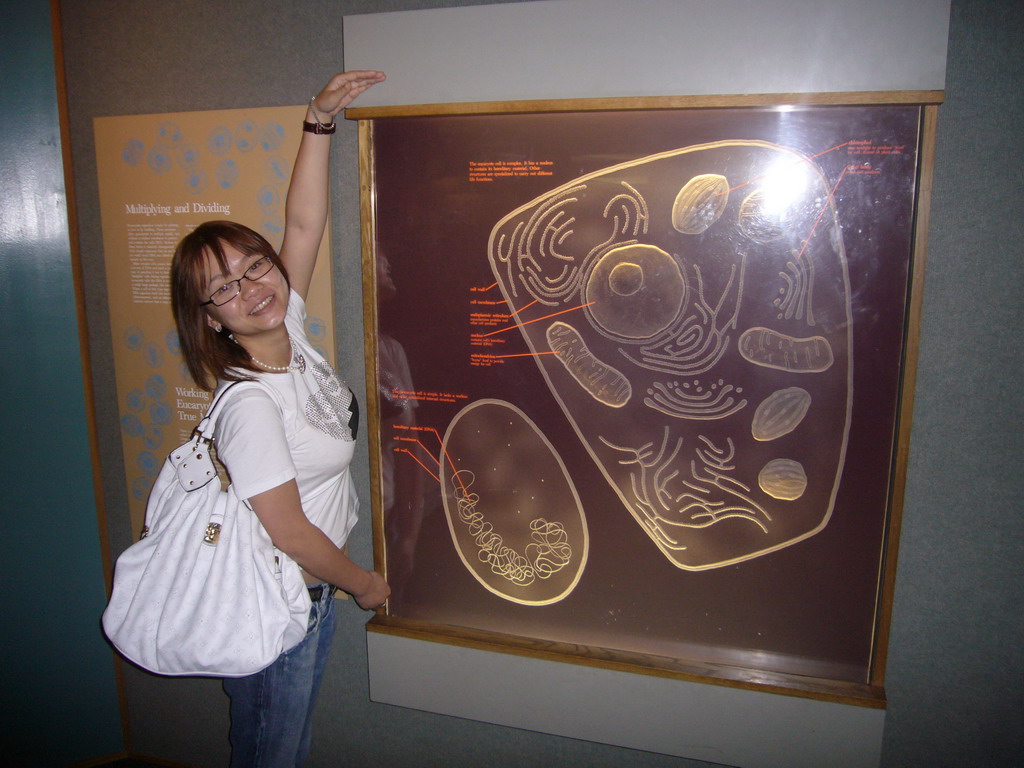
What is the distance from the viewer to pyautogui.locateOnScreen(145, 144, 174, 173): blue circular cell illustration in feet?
4.58

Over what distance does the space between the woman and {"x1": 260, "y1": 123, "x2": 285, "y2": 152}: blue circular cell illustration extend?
0.45 feet

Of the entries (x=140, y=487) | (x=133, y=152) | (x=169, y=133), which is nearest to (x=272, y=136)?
(x=169, y=133)

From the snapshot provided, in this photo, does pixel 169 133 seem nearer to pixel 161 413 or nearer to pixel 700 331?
pixel 161 413

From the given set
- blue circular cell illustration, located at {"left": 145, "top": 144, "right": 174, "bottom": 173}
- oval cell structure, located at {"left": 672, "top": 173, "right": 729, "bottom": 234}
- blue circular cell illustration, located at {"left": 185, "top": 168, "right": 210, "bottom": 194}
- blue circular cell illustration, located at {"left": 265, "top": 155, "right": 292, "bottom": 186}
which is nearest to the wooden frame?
oval cell structure, located at {"left": 672, "top": 173, "right": 729, "bottom": 234}

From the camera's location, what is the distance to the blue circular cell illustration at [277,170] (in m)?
1.32

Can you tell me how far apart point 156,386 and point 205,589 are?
778 millimetres

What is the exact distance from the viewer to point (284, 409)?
3.35 ft

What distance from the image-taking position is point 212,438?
0.99 meters

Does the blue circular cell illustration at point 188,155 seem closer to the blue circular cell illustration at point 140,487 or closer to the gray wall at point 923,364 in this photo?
the gray wall at point 923,364

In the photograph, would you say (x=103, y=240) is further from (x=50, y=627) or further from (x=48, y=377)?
(x=50, y=627)

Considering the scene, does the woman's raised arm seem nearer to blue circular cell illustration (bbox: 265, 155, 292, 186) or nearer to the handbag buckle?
blue circular cell illustration (bbox: 265, 155, 292, 186)

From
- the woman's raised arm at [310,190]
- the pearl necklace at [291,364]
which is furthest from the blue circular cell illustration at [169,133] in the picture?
the pearl necklace at [291,364]

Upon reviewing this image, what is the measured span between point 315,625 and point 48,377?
1096 millimetres

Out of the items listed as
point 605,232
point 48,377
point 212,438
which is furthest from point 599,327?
point 48,377
